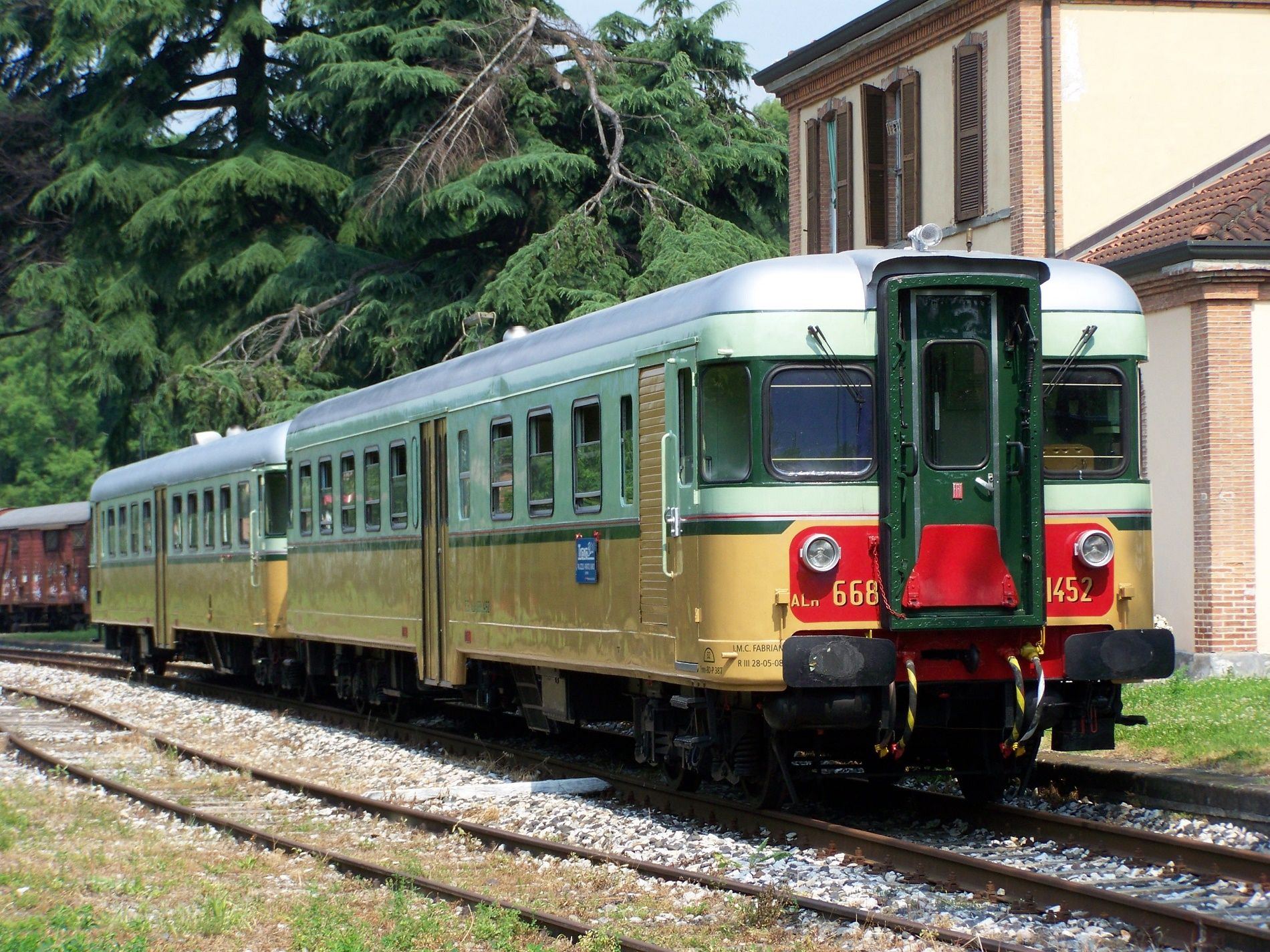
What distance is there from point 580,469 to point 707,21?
20909mm

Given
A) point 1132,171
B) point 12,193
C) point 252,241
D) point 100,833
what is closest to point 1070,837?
point 100,833

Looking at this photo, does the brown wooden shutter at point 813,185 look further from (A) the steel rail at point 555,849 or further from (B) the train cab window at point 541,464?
(B) the train cab window at point 541,464

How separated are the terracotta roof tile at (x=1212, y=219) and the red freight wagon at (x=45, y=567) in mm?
28159

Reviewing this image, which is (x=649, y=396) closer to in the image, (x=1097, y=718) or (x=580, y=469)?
(x=580, y=469)

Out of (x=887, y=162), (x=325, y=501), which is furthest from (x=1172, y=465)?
(x=325, y=501)

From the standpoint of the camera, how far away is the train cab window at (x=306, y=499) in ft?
65.0

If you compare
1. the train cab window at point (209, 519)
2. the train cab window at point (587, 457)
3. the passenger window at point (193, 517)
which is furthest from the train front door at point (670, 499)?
the passenger window at point (193, 517)

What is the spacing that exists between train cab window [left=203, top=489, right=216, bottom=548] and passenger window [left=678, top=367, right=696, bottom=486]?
13.7 meters

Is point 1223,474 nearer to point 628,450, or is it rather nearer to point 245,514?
point 628,450

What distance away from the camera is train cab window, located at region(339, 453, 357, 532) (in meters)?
18.2

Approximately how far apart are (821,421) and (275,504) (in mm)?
12266

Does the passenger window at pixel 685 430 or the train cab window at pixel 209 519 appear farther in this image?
the train cab window at pixel 209 519

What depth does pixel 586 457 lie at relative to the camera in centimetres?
1237

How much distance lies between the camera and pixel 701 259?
27406 mm
